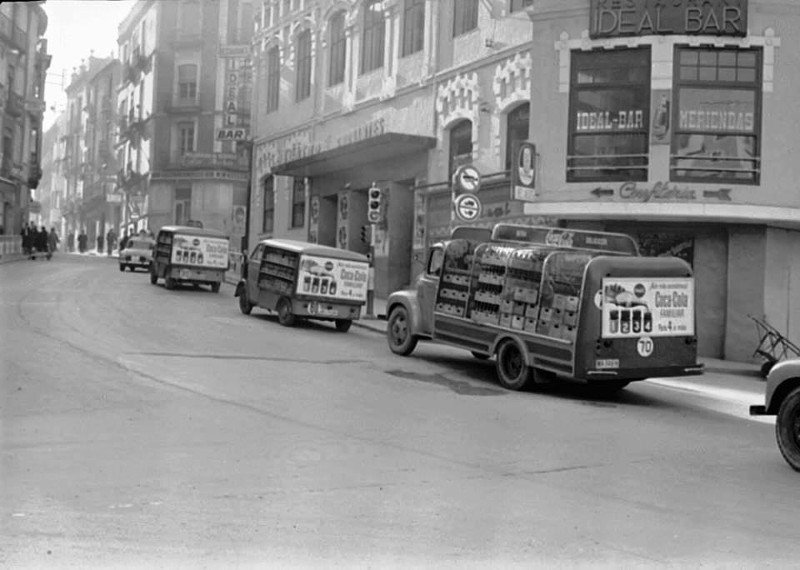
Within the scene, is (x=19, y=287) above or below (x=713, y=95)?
below

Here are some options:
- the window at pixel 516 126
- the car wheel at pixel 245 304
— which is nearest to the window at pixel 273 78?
the window at pixel 516 126

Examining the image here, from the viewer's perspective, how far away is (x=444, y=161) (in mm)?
27750

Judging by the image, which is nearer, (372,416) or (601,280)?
(372,416)

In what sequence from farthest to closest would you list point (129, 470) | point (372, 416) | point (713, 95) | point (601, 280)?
point (713, 95) < point (601, 280) < point (372, 416) < point (129, 470)

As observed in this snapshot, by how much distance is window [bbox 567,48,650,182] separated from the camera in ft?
67.2

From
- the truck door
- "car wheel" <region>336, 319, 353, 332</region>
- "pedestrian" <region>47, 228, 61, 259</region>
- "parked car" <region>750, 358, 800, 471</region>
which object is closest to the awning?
"car wheel" <region>336, 319, 353, 332</region>

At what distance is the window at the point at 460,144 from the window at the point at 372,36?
16.8ft

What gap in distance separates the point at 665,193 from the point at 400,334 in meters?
6.79

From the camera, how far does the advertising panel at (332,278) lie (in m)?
→ 21.1

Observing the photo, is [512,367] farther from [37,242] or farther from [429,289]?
[37,242]

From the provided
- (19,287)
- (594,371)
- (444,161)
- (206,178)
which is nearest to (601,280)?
(594,371)

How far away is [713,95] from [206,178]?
23152 millimetres

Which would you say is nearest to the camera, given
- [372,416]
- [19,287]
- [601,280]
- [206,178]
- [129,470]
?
[129,470]

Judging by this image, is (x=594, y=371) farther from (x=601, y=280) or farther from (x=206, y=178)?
(x=206, y=178)
